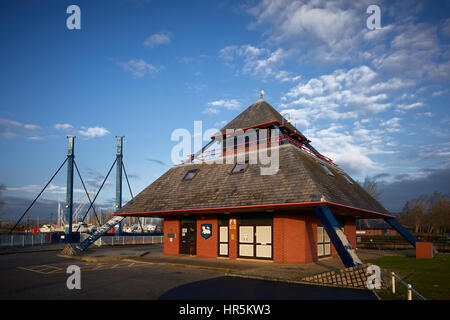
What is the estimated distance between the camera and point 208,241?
2103cm

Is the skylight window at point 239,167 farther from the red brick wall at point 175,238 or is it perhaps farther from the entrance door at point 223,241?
the red brick wall at point 175,238

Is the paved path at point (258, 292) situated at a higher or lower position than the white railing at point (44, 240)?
higher

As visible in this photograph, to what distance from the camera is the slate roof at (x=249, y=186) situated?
16.5 metres

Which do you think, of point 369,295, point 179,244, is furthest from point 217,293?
point 179,244

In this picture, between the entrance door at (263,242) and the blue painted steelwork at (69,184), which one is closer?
the entrance door at (263,242)

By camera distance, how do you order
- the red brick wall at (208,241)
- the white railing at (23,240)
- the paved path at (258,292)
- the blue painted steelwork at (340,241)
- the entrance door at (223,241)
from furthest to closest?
1. the white railing at (23,240)
2. the red brick wall at (208,241)
3. the entrance door at (223,241)
4. the blue painted steelwork at (340,241)
5. the paved path at (258,292)

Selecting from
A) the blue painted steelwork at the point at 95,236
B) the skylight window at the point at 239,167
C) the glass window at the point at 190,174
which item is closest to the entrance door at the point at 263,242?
the skylight window at the point at 239,167

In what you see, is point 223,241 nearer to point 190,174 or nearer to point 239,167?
point 239,167

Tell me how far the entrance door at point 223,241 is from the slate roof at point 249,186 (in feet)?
8.33

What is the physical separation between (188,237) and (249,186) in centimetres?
709

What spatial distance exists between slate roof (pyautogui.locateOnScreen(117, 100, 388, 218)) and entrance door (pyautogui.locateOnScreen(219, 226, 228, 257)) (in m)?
2.54

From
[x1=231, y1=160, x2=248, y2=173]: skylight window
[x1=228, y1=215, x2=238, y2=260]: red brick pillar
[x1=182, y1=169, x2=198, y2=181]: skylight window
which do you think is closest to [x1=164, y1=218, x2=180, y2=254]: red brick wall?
[x1=182, y1=169, x2=198, y2=181]: skylight window

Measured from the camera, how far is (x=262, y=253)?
18.5m
